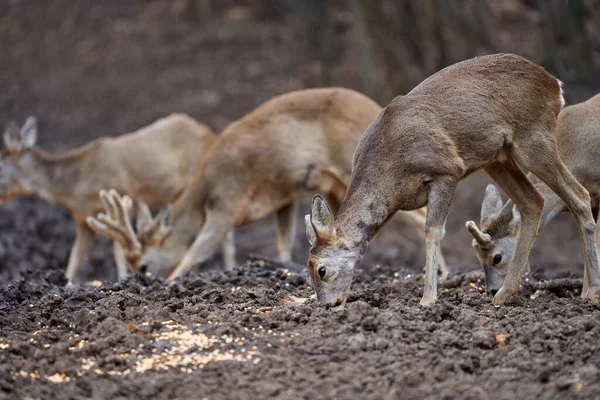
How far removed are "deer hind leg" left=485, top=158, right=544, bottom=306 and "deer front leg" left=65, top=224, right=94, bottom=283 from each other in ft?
24.6

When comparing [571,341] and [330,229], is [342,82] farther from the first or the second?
[571,341]

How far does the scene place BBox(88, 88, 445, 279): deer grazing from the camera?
11.4 meters

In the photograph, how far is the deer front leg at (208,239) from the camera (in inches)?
466

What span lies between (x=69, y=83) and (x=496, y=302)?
16769 mm

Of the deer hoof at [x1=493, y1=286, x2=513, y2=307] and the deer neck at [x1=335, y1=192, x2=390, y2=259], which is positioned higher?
the deer neck at [x1=335, y1=192, x2=390, y2=259]

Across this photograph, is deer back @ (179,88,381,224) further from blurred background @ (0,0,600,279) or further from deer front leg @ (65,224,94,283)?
blurred background @ (0,0,600,279)

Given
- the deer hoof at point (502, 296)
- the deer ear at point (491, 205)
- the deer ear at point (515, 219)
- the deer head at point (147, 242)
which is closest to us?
the deer hoof at point (502, 296)

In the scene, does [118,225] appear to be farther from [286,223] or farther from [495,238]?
[495,238]

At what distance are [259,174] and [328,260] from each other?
4601mm

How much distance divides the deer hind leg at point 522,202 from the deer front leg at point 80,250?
749 cm

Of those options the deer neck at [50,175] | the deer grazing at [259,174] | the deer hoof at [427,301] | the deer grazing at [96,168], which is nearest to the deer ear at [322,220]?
the deer hoof at [427,301]

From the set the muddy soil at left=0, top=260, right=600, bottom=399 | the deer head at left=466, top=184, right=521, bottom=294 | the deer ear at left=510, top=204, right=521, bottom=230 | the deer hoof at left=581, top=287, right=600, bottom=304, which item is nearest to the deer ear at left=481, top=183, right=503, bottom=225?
the deer head at left=466, top=184, right=521, bottom=294

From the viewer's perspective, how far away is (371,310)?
6.64m

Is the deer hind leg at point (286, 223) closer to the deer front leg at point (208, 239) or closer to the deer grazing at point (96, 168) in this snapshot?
the deer front leg at point (208, 239)
